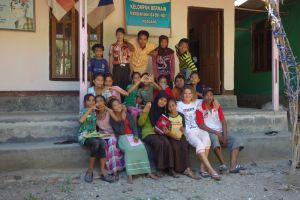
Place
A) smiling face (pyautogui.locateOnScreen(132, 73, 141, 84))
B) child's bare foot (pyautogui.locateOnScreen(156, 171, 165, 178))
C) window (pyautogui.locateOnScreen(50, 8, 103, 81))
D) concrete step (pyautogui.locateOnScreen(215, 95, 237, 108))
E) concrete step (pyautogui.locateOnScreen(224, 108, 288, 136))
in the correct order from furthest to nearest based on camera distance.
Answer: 1. concrete step (pyautogui.locateOnScreen(215, 95, 237, 108))
2. window (pyautogui.locateOnScreen(50, 8, 103, 81))
3. concrete step (pyautogui.locateOnScreen(224, 108, 288, 136))
4. smiling face (pyautogui.locateOnScreen(132, 73, 141, 84))
5. child's bare foot (pyautogui.locateOnScreen(156, 171, 165, 178))

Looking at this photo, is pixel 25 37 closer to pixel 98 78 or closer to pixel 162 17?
pixel 98 78

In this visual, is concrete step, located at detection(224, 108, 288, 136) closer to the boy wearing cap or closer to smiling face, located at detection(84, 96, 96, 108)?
the boy wearing cap

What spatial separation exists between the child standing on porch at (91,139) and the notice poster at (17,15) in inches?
103

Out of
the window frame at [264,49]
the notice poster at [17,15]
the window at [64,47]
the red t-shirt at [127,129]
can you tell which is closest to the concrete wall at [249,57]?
the window frame at [264,49]

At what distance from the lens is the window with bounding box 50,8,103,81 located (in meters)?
7.21

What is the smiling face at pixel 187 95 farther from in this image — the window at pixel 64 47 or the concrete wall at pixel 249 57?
the concrete wall at pixel 249 57

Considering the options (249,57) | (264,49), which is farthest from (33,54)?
(249,57)

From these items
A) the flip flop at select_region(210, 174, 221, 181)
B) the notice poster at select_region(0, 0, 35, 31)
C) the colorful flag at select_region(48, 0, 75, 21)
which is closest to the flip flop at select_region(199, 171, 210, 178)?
the flip flop at select_region(210, 174, 221, 181)

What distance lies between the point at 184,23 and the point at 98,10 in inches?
75.2

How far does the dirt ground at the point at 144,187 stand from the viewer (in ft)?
14.4

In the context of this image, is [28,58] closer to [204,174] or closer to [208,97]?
[208,97]

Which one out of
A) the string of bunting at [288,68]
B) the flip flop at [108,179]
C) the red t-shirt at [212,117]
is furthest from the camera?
the red t-shirt at [212,117]

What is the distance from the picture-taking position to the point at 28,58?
7.04m

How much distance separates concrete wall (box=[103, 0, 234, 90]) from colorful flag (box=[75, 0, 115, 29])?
0.48 feet
